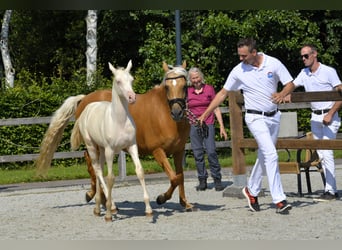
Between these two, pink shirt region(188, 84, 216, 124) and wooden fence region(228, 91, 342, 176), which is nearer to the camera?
wooden fence region(228, 91, 342, 176)

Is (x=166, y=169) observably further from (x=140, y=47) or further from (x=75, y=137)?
(x=140, y=47)

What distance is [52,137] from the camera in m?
9.82

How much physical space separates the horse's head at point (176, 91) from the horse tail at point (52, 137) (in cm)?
217

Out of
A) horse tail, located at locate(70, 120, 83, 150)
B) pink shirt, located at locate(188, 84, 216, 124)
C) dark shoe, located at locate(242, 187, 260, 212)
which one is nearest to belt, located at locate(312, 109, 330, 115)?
dark shoe, located at locate(242, 187, 260, 212)

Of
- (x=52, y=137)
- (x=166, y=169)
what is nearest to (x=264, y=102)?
(x=166, y=169)

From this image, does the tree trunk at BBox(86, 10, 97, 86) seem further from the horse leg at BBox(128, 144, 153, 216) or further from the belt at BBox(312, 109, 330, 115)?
the horse leg at BBox(128, 144, 153, 216)

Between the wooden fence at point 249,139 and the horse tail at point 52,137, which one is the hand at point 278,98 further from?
the horse tail at point 52,137

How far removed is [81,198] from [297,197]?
3313mm

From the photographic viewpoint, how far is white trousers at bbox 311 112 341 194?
30.1 ft

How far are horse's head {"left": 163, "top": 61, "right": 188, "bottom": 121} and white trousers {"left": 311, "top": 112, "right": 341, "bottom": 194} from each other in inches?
80.5

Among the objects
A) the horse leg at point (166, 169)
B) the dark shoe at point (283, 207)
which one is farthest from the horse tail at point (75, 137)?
the dark shoe at point (283, 207)

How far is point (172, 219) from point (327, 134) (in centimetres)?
251

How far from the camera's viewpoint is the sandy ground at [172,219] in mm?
6773

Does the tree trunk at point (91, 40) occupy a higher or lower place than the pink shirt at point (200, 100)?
higher
